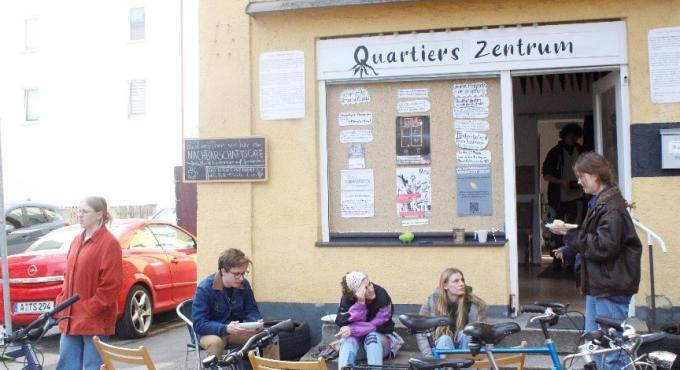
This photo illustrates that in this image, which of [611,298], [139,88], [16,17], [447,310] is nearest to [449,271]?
[447,310]

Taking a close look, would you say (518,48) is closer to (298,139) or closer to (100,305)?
(298,139)

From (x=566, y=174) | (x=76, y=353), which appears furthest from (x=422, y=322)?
(x=566, y=174)

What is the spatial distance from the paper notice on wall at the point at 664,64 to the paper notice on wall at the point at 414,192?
2228 mm

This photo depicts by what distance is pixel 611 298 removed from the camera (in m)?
5.33

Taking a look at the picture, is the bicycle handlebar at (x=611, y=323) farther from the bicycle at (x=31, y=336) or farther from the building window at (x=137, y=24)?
the building window at (x=137, y=24)

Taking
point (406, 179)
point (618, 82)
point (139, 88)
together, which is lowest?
point (406, 179)

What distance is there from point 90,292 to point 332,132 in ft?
10.4

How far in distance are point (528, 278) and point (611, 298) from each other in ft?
14.4

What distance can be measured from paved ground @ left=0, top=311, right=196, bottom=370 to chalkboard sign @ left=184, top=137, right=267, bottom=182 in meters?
1.87

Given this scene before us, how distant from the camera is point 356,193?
7.99 meters

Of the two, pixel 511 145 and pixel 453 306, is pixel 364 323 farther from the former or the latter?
pixel 511 145

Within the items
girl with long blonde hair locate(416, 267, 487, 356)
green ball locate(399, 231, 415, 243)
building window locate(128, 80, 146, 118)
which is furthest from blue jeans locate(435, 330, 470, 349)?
building window locate(128, 80, 146, 118)

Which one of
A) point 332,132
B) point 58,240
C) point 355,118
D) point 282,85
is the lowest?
point 58,240

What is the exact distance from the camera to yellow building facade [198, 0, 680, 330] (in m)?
7.23
